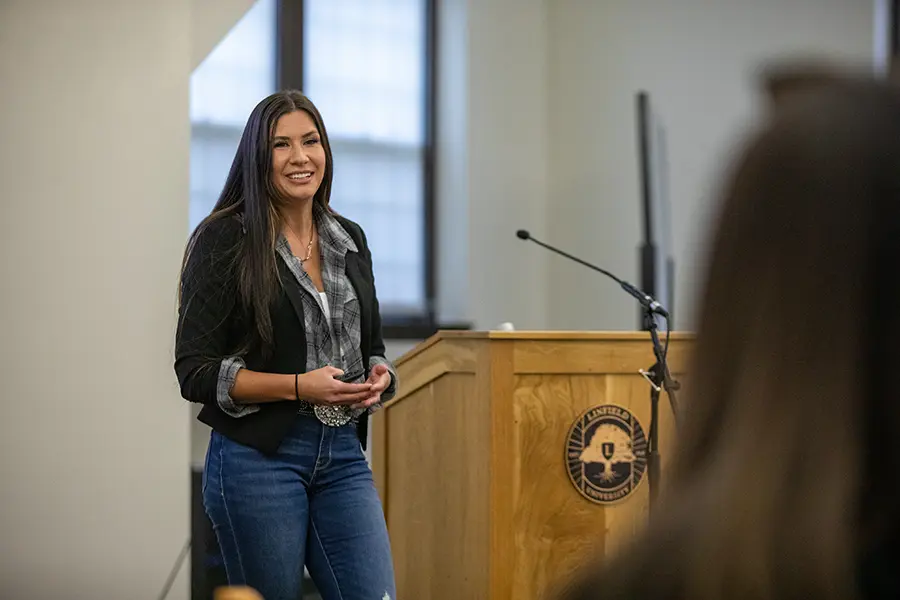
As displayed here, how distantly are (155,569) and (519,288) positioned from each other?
3272 mm

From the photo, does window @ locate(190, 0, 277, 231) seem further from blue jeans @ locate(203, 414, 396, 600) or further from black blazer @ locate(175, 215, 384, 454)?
blue jeans @ locate(203, 414, 396, 600)

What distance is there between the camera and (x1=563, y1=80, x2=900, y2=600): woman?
2.20 feet

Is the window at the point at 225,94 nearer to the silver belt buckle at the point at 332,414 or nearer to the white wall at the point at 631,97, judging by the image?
the white wall at the point at 631,97

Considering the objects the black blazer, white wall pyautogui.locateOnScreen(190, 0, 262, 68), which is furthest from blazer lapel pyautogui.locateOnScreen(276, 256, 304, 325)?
white wall pyautogui.locateOnScreen(190, 0, 262, 68)

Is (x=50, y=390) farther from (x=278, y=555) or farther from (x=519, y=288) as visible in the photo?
(x=519, y=288)

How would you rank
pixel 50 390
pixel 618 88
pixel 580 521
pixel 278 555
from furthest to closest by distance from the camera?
pixel 618 88
pixel 50 390
pixel 580 521
pixel 278 555

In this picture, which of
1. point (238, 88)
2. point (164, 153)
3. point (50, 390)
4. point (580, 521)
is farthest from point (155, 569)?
point (238, 88)

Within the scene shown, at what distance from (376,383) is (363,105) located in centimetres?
452

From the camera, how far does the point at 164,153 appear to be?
442 centimetres

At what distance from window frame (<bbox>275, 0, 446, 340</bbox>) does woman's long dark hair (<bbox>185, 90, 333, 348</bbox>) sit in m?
3.85

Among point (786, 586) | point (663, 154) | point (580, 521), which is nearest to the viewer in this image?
point (786, 586)

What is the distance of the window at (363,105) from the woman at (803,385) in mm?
5758

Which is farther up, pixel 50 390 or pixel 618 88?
pixel 618 88

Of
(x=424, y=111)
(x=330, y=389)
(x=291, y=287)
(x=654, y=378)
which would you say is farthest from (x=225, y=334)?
(x=424, y=111)
